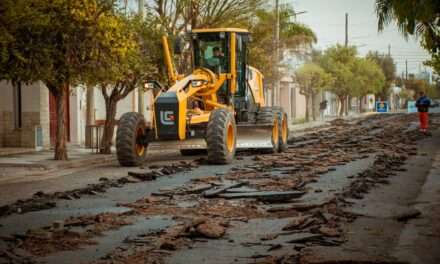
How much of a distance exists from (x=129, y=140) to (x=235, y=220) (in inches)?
416

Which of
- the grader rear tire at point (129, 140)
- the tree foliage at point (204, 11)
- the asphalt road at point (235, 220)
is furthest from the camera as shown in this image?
the tree foliage at point (204, 11)

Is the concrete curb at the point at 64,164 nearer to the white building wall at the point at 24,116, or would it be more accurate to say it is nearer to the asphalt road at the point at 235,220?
the asphalt road at the point at 235,220

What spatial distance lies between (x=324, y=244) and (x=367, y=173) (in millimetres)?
8666

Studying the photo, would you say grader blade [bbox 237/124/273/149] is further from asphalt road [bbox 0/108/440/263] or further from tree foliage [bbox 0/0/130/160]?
asphalt road [bbox 0/108/440/263]

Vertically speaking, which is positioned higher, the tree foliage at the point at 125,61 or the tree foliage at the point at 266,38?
the tree foliage at the point at 266,38

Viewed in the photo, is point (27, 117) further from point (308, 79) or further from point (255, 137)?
point (308, 79)

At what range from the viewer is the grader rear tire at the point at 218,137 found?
Result: 71.0 feet

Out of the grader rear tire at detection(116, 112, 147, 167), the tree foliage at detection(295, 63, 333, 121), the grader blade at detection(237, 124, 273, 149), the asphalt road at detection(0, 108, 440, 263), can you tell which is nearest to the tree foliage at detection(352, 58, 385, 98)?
the tree foliage at detection(295, 63, 333, 121)

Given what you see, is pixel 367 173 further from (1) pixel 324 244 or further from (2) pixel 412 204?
(1) pixel 324 244

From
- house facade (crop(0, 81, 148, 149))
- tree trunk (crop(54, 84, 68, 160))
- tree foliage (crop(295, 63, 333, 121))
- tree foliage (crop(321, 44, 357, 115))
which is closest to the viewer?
tree trunk (crop(54, 84, 68, 160))

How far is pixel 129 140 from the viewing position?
21.7 m

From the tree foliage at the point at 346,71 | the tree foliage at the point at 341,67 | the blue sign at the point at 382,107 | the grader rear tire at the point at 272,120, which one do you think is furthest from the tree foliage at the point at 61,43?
the blue sign at the point at 382,107

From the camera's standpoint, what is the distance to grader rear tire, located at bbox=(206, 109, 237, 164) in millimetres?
21641

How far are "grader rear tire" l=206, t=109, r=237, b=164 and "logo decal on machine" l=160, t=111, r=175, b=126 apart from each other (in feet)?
3.16
